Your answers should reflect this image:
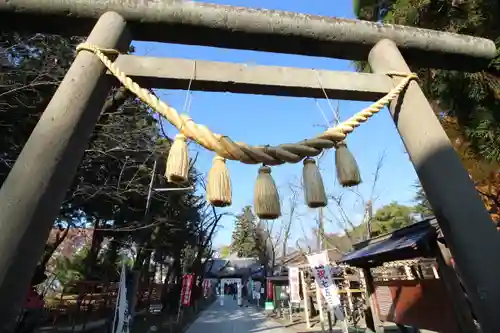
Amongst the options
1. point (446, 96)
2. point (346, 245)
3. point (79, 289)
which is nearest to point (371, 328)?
point (446, 96)

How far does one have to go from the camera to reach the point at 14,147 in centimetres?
→ 658

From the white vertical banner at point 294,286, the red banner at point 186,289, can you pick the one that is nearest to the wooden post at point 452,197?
the white vertical banner at point 294,286

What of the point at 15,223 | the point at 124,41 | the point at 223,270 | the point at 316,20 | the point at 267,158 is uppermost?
the point at 223,270

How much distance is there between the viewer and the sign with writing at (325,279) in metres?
10.7

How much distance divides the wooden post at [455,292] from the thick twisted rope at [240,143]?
3799mm

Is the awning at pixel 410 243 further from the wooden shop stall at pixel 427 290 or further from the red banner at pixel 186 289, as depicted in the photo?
the red banner at pixel 186 289

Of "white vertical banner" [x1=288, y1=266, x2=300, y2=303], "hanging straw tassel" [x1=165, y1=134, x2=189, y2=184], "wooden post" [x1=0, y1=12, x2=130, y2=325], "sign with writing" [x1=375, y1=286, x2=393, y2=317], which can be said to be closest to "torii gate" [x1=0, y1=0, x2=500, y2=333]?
"wooden post" [x1=0, y1=12, x2=130, y2=325]

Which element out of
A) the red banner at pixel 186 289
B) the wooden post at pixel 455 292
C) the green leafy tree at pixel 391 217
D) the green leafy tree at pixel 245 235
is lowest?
the wooden post at pixel 455 292

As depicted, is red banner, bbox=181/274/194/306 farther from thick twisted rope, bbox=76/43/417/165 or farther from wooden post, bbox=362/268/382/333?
thick twisted rope, bbox=76/43/417/165

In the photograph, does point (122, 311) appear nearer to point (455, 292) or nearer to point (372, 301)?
point (372, 301)

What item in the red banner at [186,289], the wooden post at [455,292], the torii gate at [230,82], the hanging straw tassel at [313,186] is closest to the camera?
the torii gate at [230,82]

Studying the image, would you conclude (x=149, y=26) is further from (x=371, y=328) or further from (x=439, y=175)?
(x=371, y=328)

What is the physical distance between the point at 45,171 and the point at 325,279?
10.6 meters

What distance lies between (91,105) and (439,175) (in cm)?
228
